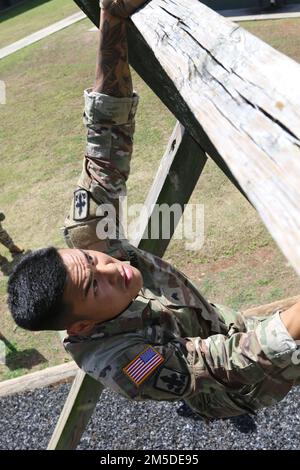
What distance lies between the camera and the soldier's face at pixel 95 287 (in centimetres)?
160

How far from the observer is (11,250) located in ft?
17.1

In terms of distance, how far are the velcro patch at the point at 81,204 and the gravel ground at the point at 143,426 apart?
1955 millimetres

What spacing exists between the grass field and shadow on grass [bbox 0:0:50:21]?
7.07 m

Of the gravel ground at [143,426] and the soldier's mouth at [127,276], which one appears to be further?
the gravel ground at [143,426]

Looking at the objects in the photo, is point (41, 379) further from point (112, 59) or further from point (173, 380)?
point (112, 59)

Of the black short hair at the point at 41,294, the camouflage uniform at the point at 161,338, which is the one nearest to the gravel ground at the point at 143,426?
the camouflage uniform at the point at 161,338

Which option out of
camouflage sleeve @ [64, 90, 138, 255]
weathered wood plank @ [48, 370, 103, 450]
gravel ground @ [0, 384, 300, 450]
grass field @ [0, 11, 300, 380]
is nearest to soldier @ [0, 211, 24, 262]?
grass field @ [0, 11, 300, 380]

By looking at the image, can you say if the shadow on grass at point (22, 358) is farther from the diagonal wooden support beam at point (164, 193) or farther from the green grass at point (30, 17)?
the green grass at point (30, 17)

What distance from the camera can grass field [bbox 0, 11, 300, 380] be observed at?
434cm

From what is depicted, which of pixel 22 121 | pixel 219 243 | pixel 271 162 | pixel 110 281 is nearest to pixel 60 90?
pixel 22 121

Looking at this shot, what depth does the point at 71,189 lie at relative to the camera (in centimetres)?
620

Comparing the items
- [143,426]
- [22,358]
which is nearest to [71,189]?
[22,358]
